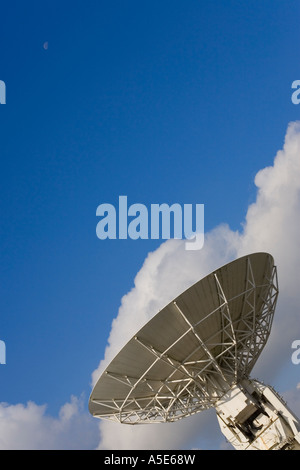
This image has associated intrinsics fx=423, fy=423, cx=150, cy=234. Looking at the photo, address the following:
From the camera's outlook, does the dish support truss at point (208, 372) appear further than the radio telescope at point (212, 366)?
Yes

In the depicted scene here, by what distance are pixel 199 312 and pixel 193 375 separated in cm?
626

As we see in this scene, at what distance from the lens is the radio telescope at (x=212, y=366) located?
25.9m

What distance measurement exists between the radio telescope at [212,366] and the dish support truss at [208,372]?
2.8 inches

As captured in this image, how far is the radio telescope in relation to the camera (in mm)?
25906

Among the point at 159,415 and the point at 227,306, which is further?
the point at 159,415

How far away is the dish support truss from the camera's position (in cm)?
2912

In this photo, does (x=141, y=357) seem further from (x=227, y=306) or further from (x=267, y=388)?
(x=267, y=388)

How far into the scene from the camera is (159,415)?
32.0 meters

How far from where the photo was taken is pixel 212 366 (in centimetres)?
3097

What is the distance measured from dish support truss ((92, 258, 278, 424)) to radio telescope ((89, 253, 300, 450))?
0.07m

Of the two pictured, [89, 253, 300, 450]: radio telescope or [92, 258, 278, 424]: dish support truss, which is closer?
[89, 253, 300, 450]: radio telescope

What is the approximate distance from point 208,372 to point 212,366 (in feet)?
1.76

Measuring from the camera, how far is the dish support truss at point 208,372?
29.1 meters
